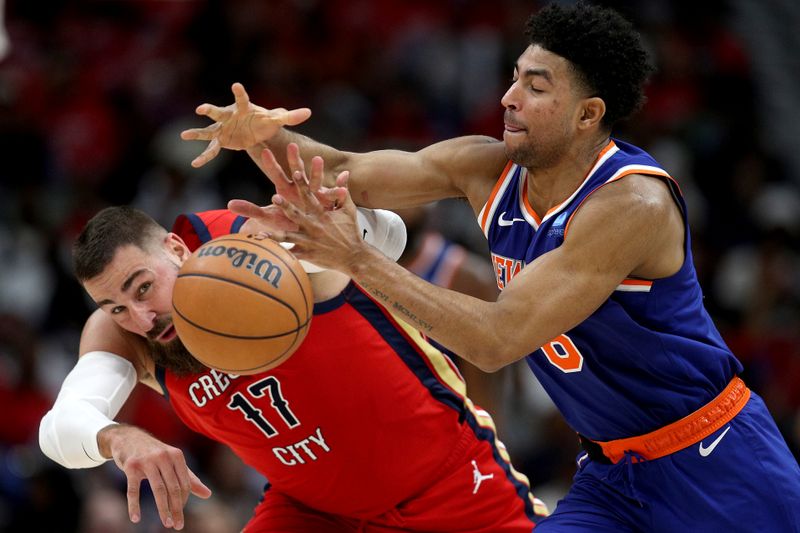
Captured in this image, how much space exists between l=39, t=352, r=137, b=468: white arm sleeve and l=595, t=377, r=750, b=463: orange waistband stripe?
193cm

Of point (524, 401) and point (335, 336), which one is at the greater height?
point (335, 336)

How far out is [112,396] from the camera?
4473mm

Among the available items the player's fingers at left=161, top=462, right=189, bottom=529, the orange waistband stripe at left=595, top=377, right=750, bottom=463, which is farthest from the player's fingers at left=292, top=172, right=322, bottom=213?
the orange waistband stripe at left=595, top=377, right=750, bottom=463

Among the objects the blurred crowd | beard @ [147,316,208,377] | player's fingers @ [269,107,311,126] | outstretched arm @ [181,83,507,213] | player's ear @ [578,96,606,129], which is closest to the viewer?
player's ear @ [578,96,606,129]

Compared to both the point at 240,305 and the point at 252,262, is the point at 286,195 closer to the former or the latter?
the point at 252,262

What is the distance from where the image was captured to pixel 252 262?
390 centimetres

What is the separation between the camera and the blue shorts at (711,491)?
408cm

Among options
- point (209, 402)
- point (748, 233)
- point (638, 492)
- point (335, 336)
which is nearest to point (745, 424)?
point (638, 492)

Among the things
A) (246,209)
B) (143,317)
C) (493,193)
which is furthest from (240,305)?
(493,193)

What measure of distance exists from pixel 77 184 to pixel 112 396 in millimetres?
6237

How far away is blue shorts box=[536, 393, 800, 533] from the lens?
13.4ft

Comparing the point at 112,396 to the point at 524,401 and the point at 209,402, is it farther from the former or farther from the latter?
the point at 524,401

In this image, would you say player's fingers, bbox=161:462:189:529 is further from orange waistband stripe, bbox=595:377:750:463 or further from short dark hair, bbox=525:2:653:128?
short dark hair, bbox=525:2:653:128

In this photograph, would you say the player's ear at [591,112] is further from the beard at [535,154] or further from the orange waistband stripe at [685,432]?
the orange waistband stripe at [685,432]
